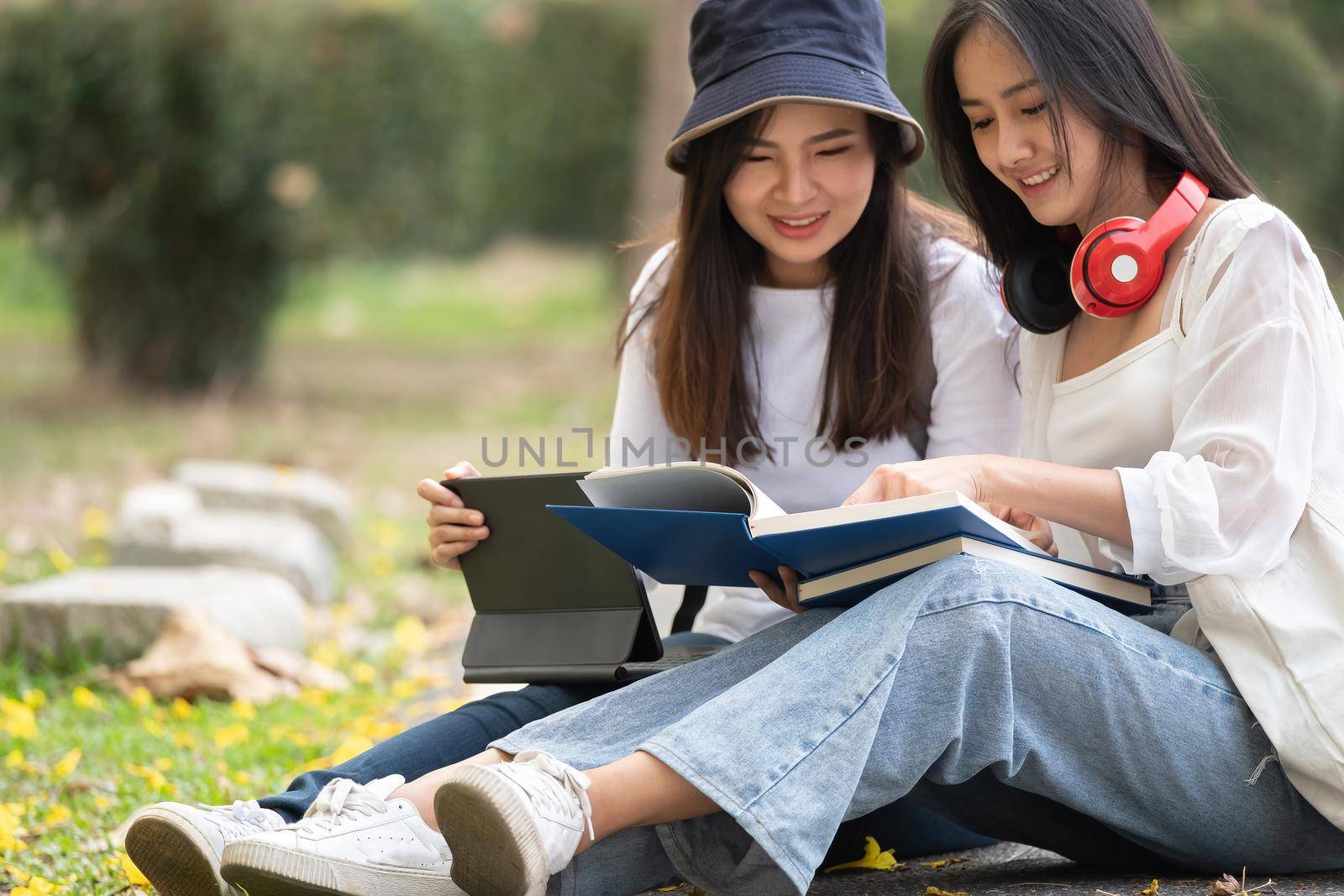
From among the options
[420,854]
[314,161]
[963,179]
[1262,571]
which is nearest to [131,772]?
[420,854]

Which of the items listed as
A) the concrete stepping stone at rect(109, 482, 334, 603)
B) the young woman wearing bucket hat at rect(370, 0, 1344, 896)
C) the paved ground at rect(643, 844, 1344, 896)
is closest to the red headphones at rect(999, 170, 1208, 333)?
the young woman wearing bucket hat at rect(370, 0, 1344, 896)

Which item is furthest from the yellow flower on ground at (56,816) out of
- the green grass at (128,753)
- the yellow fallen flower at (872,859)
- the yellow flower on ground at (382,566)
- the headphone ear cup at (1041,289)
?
the yellow flower on ground at (382,566)

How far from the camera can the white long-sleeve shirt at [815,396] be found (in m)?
2.72

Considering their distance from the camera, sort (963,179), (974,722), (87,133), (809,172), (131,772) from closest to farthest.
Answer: (974,722)
(963,179)
(809,172)
(131,772)
(87,133)

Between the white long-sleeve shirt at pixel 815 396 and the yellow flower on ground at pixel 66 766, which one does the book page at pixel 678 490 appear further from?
the yellow flower on ground at pixel 66 766

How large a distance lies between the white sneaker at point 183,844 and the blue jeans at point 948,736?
400 mm

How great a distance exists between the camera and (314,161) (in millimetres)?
8969

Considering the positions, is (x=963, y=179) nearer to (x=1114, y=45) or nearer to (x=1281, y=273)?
(x=1114, y=45)

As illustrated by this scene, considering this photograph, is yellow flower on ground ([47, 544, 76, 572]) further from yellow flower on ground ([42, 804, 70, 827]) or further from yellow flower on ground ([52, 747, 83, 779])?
yellow flower on ground ([42, 804, 70, 827])

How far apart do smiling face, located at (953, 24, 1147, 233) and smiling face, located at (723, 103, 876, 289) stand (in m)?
0.35

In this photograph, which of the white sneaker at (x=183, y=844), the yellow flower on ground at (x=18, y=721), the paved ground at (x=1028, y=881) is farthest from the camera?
the yellow flower on ground at (x=18, y=721)

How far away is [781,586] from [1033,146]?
79 centimetres

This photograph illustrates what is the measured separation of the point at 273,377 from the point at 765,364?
26.3 ft

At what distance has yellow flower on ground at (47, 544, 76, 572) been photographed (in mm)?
5094
